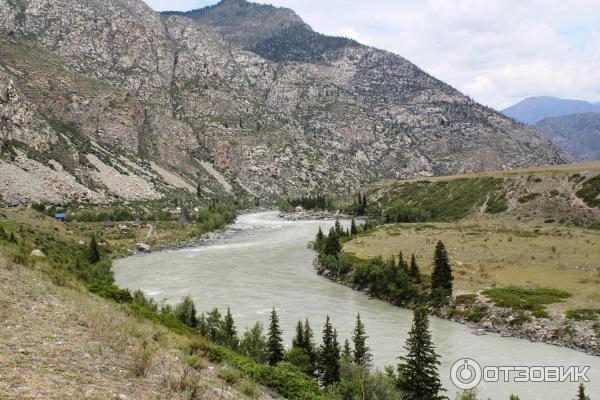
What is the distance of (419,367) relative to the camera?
86.7 ft

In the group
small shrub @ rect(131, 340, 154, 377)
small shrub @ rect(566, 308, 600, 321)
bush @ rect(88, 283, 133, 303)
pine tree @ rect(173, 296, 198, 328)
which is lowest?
small shrub @ rect(566, 308, 600, 321)

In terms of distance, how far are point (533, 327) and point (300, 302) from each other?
1005 inches

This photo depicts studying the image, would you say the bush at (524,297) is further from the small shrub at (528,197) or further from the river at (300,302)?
the small shrub at (528,197)

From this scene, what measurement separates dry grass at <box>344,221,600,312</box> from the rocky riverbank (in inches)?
141

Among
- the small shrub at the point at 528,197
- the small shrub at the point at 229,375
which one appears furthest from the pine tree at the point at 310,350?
the small shrub at the point at 528,197

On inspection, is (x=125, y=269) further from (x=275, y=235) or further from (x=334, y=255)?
(x=275, y=235)

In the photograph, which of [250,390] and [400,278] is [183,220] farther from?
[250,390]

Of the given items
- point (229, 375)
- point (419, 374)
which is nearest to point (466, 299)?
point (419, 374)

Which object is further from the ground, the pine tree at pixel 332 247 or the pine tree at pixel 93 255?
the pine tree at pixel 332 247

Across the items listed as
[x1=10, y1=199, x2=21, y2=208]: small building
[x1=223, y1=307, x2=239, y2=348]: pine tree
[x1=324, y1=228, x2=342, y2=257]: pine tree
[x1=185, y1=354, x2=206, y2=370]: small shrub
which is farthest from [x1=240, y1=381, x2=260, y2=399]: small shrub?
[x1=10, y1=199, x2=21, y2=208]: small building

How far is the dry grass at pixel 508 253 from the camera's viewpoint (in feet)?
183

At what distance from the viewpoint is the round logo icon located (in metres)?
32.7

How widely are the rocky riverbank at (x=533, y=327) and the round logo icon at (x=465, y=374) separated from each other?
29.3ft

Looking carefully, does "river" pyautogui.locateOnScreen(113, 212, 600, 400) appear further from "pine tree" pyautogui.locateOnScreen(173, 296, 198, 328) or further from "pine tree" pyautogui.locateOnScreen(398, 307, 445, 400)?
"pine tree" pyautogui.locateOnScreen(173, 296, 198, 328)
